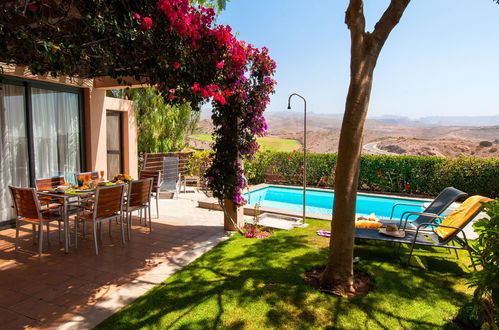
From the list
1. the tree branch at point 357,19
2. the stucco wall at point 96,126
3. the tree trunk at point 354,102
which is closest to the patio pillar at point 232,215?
the tree trunk at point 354,102

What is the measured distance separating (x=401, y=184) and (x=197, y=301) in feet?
29.5

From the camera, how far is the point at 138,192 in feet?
18.4

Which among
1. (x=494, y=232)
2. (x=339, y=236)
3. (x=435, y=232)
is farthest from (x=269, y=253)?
(x=494, y=232)

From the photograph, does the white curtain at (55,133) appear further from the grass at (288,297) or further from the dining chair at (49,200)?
the grass at (288,297)

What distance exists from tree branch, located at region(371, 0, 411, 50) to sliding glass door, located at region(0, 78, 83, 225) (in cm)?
615

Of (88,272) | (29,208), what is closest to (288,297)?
(88,272)

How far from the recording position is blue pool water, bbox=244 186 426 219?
9086 millimetres

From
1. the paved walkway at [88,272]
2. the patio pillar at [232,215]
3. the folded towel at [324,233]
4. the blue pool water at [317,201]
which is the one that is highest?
the patio pillar at [232,215]

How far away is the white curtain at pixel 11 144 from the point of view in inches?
239

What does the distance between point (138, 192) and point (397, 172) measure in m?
8.25

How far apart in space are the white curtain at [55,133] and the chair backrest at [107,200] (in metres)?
2.96

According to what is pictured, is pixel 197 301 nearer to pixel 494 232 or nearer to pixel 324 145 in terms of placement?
pixel 494 232

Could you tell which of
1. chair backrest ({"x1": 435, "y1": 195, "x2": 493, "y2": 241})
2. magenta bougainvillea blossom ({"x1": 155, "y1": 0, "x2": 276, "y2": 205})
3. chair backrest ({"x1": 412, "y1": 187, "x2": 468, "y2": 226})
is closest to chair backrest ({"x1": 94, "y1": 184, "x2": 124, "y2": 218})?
magenta bougainvillea blossom ({"x1": 155, "y1": 0, "x2": 276, "y2": 205})

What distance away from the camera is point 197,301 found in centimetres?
329
